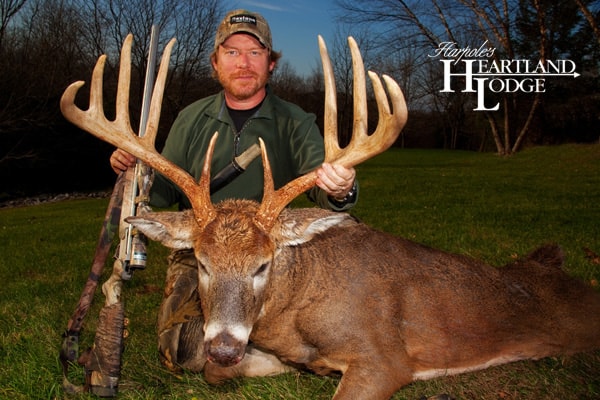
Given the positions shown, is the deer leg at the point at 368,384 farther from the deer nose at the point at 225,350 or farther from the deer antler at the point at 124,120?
the deer antler at the point at 124,120

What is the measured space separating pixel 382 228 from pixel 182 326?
6.65 meters

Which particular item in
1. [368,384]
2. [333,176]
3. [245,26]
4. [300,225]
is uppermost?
[245,26]

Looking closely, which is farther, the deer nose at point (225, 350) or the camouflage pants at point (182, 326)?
the camouflage pants at point (182, 326)

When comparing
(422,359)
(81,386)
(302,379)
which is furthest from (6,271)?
(422,359)

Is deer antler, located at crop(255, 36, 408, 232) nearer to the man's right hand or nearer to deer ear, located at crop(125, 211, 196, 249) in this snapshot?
deer ear, located at crop(125, 211, 196, 249)

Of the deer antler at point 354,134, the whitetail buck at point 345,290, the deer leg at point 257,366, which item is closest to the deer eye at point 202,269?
the whitetail buck at point 345,290

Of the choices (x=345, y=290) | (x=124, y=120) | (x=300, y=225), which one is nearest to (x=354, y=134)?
(x=300, y=225)

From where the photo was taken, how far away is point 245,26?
4828 mm

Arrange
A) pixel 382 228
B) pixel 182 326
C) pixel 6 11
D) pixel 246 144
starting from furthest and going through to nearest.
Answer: pixel 6 11 < pixel 382 228 < pixel 246 144 < pixel 182 326

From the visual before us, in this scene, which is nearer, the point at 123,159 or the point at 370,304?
the point at 370,304

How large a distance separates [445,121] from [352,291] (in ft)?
196

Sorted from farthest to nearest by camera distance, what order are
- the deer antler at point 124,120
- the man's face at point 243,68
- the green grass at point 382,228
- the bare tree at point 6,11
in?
the bare tree at point 6,11, the man's face at point 243,68, the green grass at point 382,228, the deer antler at point 124,120

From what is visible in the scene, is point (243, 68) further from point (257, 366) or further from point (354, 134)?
point (257, 366)

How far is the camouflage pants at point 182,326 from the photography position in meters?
4.05
